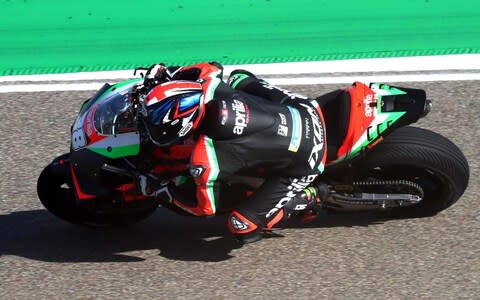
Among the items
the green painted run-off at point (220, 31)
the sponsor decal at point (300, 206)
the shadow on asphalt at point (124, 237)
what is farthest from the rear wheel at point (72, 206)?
the green painted run-off at point (220, 31)

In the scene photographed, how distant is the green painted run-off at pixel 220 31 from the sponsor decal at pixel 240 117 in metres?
3.29

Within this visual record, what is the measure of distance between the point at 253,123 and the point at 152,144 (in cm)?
57

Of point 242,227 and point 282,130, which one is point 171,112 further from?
point 242,227

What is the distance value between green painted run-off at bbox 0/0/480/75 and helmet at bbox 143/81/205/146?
346cm

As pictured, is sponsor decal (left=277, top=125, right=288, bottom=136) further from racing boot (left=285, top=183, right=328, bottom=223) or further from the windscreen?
the windscreen

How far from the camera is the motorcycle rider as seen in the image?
552cm

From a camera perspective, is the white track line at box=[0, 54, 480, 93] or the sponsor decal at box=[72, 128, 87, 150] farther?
the white track line at box=[0, 54, 480, 93]

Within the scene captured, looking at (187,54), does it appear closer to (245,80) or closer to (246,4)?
(246,4)

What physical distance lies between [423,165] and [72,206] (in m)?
2.09

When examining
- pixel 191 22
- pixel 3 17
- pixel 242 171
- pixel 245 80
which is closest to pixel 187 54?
pixel 191 22

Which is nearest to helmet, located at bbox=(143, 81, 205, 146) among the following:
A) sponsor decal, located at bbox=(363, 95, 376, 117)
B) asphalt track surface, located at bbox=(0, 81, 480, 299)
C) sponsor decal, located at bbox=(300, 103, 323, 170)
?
sponsor decal, located at bbox=(300, 103, 323, 170)

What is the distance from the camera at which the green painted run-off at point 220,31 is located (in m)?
9.00

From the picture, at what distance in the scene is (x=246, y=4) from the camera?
30.9 feet

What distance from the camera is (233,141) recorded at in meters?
5.68
